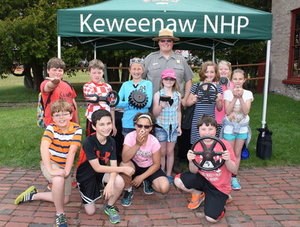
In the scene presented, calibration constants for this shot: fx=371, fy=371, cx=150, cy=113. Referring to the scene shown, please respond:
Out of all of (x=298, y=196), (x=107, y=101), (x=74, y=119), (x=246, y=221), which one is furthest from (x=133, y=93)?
(x=298, y=196)

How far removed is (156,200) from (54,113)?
1513 mm

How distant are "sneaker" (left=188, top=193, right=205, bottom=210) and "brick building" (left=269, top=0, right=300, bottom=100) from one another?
9626 millimetres

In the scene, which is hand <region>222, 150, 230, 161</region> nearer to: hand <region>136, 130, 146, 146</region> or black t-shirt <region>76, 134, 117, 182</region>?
hand <region>136, 130, 146, 146</region>

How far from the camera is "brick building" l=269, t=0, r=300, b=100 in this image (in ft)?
42.1

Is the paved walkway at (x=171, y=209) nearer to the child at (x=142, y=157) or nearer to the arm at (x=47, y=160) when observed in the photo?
the child at (x=142, y=157)

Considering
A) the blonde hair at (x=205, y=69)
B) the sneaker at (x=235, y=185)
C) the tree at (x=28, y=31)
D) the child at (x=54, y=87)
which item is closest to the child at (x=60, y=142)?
the child at (x=54, y=87)

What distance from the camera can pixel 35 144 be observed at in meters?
6.40

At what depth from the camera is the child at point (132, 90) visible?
453 cm

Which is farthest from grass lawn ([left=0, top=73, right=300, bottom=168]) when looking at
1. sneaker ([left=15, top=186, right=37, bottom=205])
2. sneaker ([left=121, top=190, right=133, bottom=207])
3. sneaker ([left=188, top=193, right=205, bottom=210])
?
sneaker ([left=121, top=190, right=133, bottom=207])

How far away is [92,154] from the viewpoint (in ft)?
12.3

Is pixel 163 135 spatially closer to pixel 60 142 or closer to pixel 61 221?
pixel 60 142

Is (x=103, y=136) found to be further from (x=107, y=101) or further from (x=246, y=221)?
(x=246, y=221)

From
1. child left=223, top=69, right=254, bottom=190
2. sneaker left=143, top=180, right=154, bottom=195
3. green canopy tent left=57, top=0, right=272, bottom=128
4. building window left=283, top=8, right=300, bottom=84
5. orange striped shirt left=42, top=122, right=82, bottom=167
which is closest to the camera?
orange striped shirt left=42, top=122, right=82, bottom=167

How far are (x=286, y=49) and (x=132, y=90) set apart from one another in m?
10.4
